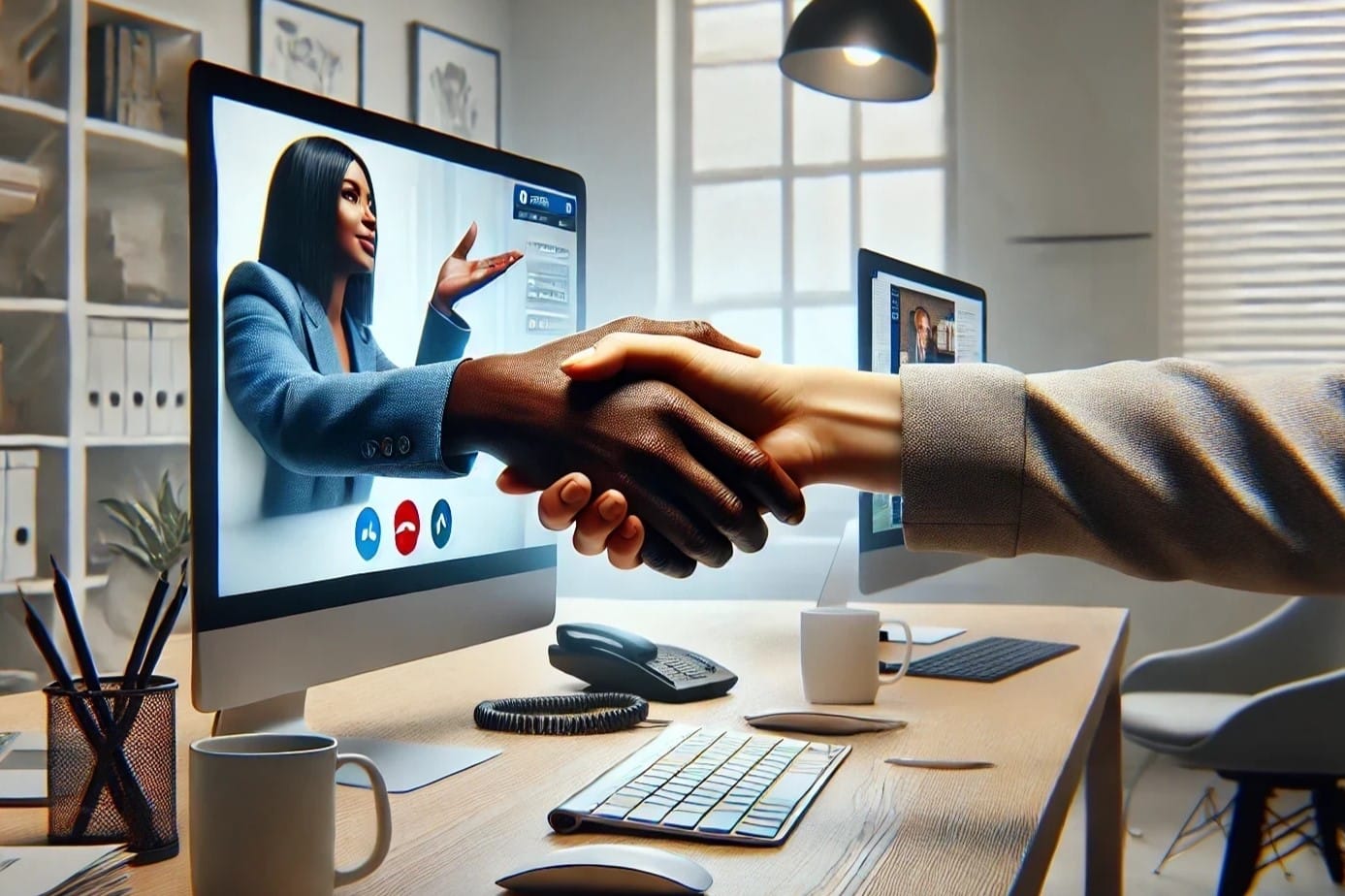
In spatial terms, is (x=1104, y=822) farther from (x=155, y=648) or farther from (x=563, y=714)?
(x=155, y=648)

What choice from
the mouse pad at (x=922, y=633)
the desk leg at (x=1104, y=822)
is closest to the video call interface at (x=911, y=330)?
the mouse pad at (x=922, y=633)

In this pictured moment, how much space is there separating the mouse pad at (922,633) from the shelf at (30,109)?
2.19 m

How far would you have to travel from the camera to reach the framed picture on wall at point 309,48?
3.56 metres

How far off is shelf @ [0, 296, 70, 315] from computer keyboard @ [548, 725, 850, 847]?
2264mm

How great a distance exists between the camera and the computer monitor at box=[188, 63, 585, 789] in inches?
34.7

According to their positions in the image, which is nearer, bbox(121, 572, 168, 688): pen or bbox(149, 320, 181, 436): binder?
bbox(121, 572, 168, 688): pen

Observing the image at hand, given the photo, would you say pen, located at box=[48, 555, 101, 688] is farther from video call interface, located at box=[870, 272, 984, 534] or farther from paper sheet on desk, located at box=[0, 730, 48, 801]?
video call interface, located at box=[870, 272, 984, 534]

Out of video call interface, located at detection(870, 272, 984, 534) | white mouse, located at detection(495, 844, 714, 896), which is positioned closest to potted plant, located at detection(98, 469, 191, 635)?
video call interface, located at detection(870, 272, 984, 534)

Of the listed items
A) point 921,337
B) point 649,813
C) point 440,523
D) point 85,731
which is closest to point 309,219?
point 440,523

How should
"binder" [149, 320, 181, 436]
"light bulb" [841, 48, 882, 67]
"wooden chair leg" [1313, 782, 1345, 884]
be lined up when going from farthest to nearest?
"binder" [149, 320, 181, 436] < "light bulb" [841, 48, 882, 67] < "wooden chair leg" [1313, 782, 1345, 884]

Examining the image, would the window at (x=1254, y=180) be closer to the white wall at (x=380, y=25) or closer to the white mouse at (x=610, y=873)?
the white wall at (x=380, y=25)

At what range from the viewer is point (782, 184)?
4.37m

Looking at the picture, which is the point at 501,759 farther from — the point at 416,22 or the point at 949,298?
the point at 416,22

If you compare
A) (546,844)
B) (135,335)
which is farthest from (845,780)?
(135,335)
